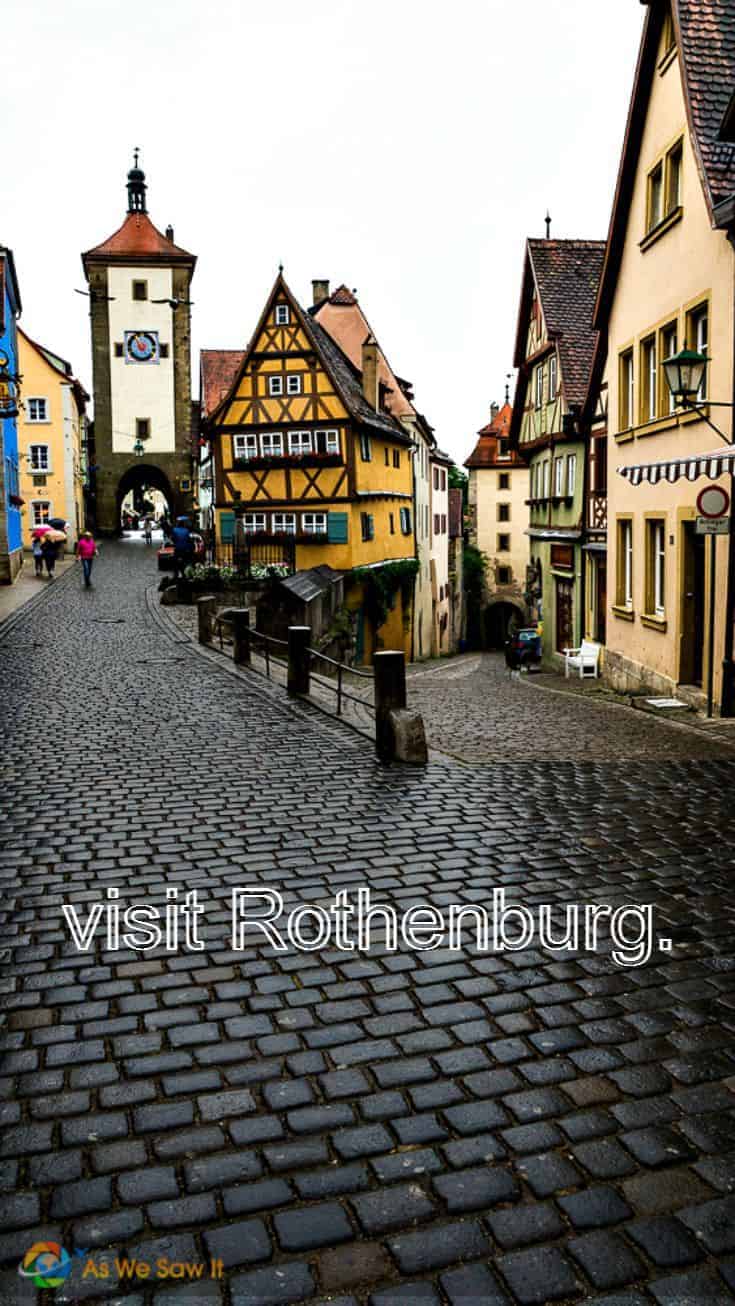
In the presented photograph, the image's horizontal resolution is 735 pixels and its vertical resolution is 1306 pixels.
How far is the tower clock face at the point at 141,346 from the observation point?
2135 inches

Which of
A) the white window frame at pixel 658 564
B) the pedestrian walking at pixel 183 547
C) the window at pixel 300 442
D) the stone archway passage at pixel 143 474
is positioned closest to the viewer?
the white window frame at pixel 658 564

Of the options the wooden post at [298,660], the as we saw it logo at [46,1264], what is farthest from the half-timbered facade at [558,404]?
the as we saw it logo at [46,1264]

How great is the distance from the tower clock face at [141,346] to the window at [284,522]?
74.7ft

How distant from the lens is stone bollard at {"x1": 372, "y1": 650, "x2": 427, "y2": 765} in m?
10.1

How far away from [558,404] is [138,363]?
33035 millimetres

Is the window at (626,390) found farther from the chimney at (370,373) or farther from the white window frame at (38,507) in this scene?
the white window frame at (38,507)

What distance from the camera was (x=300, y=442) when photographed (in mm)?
34688

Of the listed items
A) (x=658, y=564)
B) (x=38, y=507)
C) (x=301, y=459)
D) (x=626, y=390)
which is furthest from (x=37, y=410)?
(x=658, y=564)

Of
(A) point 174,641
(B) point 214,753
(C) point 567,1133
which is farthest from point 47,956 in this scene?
→ (A) point 174,641

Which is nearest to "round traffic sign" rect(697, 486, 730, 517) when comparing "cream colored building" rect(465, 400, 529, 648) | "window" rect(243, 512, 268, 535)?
"window" rect(243, 512, 268, 535)

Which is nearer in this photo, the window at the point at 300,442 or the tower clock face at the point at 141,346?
the window at the point at 300,442

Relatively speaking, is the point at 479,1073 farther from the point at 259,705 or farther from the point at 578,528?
the point at 578,528

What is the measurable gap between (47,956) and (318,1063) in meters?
Result: 1.79

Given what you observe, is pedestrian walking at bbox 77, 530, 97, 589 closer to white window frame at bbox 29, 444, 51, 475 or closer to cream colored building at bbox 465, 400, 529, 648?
white window frame at bbox 29, 444, 51, 475
